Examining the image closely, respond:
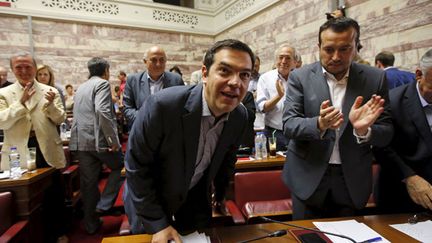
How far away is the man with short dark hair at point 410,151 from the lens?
1.41 m

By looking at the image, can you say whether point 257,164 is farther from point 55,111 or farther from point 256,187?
point 55,111

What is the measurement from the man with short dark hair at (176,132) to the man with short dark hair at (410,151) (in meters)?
0.97

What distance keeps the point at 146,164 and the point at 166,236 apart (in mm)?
305

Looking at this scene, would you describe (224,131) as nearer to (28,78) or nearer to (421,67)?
(421,67)

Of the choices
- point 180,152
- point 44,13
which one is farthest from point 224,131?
point 44,13

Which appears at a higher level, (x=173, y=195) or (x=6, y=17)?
(x=6, y=17)

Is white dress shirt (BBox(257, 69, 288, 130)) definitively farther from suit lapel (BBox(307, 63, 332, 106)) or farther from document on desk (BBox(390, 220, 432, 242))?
document on desk (BBox(390, 220, 432, 242))

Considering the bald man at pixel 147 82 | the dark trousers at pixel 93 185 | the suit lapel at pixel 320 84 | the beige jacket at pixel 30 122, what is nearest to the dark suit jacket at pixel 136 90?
the bald man at pixel 147 82

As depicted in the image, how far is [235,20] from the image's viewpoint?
306 inches

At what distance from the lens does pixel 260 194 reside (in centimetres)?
215

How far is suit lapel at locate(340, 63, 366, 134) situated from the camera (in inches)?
55.5

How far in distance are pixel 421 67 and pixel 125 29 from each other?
7889mm

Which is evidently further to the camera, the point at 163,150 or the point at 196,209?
the point at 196,209

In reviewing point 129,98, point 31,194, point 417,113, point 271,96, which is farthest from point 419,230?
point 129,98
